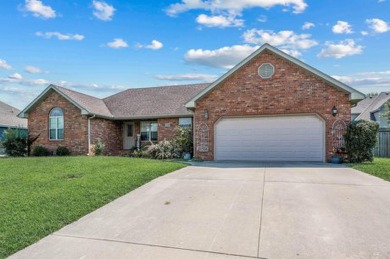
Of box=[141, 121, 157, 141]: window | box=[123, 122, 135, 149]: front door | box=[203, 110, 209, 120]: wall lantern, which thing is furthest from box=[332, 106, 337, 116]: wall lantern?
box=[123, 122, 135, 149]: front door

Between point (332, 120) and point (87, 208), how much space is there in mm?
11331

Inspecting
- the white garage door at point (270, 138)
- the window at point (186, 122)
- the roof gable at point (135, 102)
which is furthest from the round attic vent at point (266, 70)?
the window at point (186, 122)

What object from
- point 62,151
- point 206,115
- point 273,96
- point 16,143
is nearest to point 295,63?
point 273,96

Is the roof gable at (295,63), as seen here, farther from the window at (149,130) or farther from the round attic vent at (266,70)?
the window at (149,130)

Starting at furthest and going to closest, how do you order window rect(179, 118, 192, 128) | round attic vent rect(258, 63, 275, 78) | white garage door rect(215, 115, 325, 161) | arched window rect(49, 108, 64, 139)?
1. arched window rect(49, 108, 64, 139)
2. window rect(179, 118, 192, 128)
3. round attic vent rect(258, 63, 275, 78)
4. white garage door rect(215, 115, 325, 161)

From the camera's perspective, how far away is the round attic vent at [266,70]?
1412cm

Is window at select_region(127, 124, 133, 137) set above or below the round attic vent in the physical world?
below

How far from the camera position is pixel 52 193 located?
23.6ft

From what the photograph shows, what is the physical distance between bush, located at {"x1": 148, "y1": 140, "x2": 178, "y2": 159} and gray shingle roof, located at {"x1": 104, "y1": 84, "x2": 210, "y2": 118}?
221 cm

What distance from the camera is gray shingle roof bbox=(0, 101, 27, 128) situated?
2862 centimetres

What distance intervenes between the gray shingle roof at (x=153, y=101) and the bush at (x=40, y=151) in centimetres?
478

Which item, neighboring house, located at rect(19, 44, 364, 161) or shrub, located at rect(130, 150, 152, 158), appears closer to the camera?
neighboring house, located at rect(19, 44, 364, 161)

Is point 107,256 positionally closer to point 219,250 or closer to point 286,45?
point 219,250

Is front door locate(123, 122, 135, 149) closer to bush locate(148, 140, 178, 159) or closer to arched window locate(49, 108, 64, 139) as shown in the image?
bush locate(148, 140, 178, 159)
